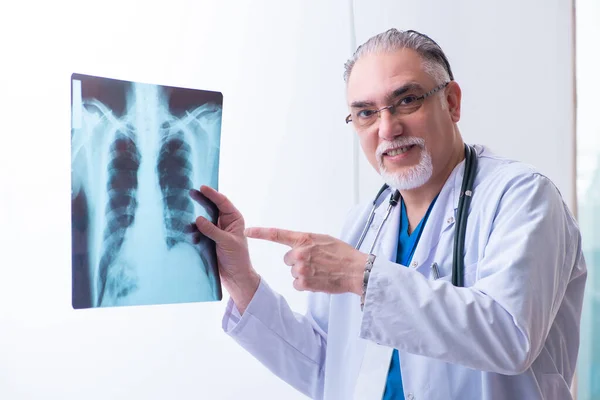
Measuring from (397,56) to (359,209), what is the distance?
0.38m

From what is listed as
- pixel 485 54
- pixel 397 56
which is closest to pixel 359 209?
pixel 397 56

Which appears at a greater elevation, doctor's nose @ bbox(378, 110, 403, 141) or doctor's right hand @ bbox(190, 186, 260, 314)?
doctor's nose @ bbox(378, 110, 403, 141)

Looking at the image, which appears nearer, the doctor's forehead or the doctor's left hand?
the doctor's left hand

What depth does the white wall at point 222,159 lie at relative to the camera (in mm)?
1203

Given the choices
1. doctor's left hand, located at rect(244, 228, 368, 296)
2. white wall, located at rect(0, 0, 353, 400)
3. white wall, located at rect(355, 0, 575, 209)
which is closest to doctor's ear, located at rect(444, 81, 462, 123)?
doctor's left hand, located at rect(244, 228, 368, 296)

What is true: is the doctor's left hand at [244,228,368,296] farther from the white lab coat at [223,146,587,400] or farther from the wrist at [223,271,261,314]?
the wrist at [223,271,261,314]

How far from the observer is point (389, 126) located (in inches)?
43.6

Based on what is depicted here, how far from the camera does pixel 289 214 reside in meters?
1.60

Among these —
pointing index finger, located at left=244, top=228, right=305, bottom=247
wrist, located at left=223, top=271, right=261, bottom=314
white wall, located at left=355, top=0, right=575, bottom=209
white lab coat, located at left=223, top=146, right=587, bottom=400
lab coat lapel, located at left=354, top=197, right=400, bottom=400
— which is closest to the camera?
white lab coat, located at left=223, top=146, right=587, bottom=400

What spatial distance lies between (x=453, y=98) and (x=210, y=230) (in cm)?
53

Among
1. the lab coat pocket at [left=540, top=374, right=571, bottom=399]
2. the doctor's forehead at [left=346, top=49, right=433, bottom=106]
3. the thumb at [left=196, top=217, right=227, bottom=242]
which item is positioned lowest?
the lab coat pocket at [left=540, top=374, right=571, bottom=399]

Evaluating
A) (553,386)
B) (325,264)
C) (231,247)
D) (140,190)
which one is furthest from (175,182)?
(553,386)

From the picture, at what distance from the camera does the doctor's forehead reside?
3.63ft

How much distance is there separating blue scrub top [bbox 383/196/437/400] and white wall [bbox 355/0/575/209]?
83cm
